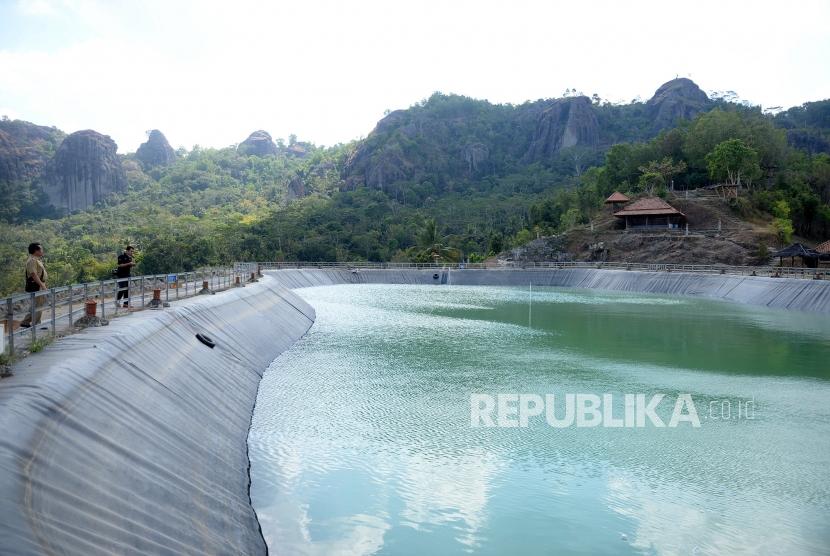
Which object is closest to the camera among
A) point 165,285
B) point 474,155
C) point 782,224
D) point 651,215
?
point 165,285

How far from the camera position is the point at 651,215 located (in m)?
70.2

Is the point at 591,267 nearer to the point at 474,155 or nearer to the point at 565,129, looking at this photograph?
the point at 474,155

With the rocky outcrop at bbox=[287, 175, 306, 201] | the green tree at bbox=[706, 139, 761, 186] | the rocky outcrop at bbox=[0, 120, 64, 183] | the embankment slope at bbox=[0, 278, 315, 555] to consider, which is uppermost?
the rocky outcrop at bbox=[0, 120, 64, 183]

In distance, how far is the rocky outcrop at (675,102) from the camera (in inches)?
5940

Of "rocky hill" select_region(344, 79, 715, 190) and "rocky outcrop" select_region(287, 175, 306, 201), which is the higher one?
"rocky hill" select_region(344, 79, 715, 190)

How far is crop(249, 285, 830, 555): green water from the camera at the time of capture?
31.5 ft

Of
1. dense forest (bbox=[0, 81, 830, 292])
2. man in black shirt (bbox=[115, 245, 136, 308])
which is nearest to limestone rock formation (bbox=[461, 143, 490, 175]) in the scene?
dense forest (bbox=[0, 81, 830, 292])

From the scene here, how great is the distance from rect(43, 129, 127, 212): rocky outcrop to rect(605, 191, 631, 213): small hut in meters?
95.3

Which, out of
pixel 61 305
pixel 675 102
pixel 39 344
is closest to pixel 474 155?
pixel 675 102

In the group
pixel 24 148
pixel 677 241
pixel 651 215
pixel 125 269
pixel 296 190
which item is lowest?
pixel 125 269

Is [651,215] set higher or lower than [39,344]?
higher

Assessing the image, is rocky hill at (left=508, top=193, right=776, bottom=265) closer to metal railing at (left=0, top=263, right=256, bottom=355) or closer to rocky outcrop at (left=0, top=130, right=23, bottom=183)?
metal railing at (left=0, top=263, right=256, bottom=355)

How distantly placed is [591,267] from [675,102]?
105m

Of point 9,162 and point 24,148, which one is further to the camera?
point 24,148
